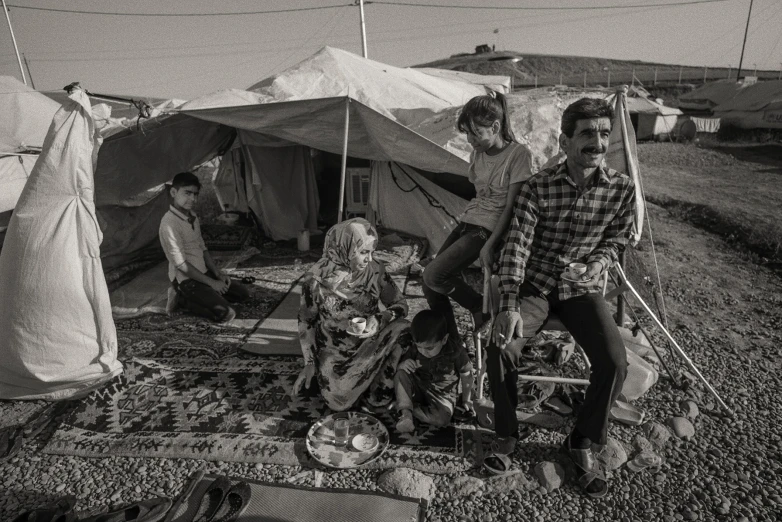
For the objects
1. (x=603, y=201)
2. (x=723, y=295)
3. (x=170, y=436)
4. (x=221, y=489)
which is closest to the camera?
(x=221, y=489)

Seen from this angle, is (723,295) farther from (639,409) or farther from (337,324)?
(337,324)

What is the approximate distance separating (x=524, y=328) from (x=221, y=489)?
6.19 ft

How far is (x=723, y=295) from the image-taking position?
5312 mm

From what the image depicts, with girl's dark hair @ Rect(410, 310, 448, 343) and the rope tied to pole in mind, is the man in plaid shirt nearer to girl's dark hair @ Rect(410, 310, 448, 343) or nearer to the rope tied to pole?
girl's dark hair @ Rect(410, 310, 448, 343)

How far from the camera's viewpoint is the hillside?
3806 cm

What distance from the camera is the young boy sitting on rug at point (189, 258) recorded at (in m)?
4.80

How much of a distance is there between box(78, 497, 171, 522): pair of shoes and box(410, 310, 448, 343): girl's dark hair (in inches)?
62.5

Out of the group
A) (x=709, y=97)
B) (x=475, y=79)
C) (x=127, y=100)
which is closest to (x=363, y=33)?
(x=475, y=79)

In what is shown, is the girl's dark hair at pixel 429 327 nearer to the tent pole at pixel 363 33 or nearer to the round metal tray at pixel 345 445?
the round metal tray at pixel 345 445

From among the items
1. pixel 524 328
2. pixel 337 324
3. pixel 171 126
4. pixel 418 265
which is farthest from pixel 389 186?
pixel 524 328

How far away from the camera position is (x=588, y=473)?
8.88 feet

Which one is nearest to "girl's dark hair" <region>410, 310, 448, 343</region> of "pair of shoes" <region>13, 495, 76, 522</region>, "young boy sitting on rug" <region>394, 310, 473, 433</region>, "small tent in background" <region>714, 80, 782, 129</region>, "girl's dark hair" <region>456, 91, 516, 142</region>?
"young boy sitting on rug" <region>394, 310, 473, 433</region>

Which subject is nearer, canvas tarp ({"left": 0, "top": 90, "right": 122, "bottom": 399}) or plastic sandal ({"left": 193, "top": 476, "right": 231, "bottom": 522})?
plastic sandal ({"left": 193, "top": 476, "right": 231, "bottom": 522})

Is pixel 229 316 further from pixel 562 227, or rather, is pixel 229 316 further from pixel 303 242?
pixel 562 227
